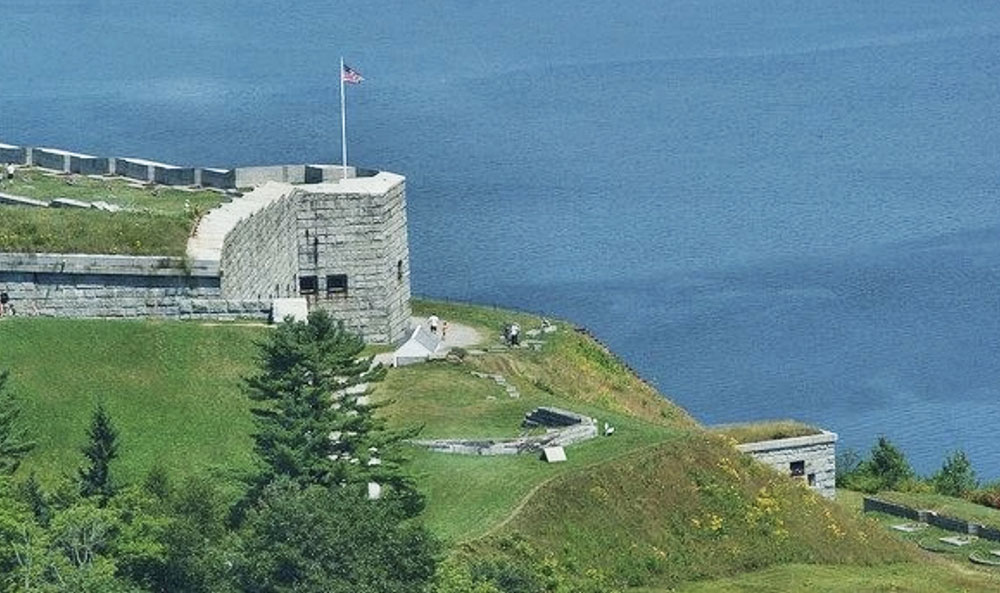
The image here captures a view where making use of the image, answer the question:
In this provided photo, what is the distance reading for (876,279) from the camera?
470ft

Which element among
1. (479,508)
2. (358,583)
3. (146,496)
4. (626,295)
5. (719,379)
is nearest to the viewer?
(358,583)

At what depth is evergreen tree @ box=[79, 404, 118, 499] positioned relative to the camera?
5353 centimetres

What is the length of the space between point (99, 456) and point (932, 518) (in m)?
32.5

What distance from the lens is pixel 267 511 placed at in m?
49.7

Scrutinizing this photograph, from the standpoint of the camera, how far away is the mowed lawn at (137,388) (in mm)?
61812

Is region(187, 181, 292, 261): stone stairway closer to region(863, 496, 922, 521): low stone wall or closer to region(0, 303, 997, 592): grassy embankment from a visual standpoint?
region(0, 303, 997, 592): grassy embankment

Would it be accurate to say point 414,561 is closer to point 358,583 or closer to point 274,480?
point 358,583

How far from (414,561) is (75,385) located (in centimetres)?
1781

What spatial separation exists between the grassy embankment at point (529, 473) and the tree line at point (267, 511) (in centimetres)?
183

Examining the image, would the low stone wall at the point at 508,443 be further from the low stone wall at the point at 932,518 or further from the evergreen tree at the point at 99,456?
the low stone wall at the point at 932,518

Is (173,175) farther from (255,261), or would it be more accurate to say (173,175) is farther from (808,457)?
(808,457)

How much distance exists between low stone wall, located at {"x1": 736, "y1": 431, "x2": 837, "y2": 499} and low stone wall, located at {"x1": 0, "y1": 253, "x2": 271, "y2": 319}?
16074 millimetres

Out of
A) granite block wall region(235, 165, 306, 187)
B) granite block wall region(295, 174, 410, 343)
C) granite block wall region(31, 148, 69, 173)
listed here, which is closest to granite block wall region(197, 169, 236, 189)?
granite block wall region(235, 165, 306, 187)

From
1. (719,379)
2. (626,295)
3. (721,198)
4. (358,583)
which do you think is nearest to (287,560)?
(358,583)
